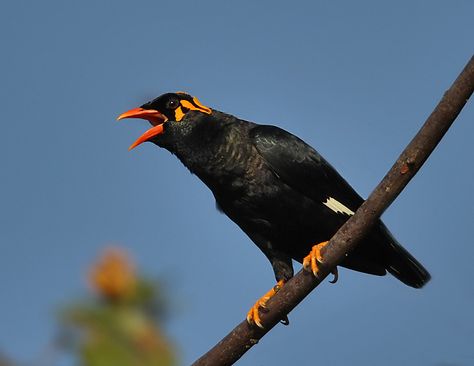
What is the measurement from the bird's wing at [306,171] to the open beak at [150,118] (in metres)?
0.83

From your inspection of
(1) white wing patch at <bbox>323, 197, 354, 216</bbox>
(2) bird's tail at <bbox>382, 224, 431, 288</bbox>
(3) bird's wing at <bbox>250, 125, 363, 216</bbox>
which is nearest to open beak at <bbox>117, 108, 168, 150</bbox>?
(3) bird's wing at <bbox>250, 125, 363, 216</bbox>

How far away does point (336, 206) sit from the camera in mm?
5652

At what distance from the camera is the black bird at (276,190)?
5617mm

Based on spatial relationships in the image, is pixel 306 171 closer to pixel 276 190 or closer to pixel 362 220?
pixel 276 190

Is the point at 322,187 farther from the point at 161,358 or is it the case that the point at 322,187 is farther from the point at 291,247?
the point at 161,358

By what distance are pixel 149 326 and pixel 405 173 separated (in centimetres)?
295

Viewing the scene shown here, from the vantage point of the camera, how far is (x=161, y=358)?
3.85 ft

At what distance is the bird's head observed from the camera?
611cm

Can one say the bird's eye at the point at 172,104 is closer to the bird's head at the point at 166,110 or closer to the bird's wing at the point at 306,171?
the bird's head at the point at 166,110

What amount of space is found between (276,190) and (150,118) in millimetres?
1365

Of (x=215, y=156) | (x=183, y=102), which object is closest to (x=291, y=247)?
(x=215, y=156)

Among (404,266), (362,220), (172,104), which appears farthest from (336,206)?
(172,104)

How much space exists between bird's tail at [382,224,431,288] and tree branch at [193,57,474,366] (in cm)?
129

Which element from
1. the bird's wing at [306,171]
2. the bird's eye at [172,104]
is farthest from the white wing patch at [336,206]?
the bird's eye at [172,104]
